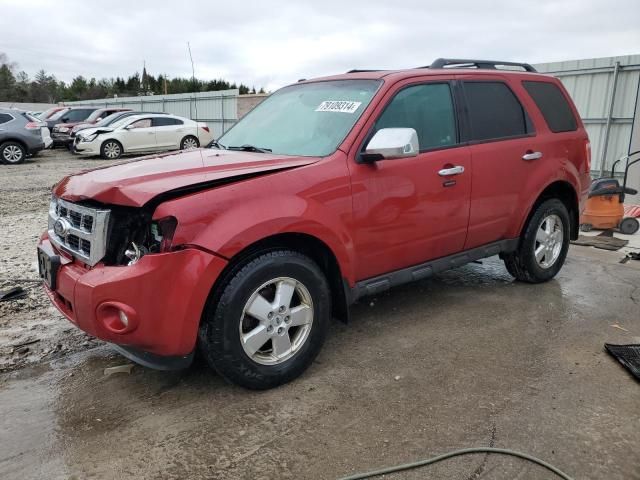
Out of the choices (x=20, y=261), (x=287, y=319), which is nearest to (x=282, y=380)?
(x=287, y=319)

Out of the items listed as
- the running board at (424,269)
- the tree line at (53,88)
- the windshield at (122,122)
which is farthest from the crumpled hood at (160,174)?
the tree line at (53,88)

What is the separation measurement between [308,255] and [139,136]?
15.8 metres

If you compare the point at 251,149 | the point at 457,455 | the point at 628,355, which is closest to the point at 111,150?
the point at 251,149

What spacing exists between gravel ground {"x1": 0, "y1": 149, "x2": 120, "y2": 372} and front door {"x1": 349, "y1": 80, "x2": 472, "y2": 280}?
223cm

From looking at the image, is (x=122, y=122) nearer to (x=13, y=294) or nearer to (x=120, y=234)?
(x=13, y=294)

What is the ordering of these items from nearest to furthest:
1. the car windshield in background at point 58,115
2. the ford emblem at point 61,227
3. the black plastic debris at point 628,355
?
the ford emblem at point 61,227 < the black plastic debris at point 628,355 < the car windshield in background at point 58,115

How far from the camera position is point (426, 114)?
3998 mm

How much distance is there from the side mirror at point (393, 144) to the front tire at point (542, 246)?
2.08m

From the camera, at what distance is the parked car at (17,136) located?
15508 millimetres

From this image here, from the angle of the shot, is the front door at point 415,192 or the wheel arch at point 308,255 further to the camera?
the front door at point 415,192

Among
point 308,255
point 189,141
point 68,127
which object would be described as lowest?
point 308,255

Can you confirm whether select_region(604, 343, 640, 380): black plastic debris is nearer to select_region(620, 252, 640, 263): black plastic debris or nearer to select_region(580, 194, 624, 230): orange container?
select_region(620, 252, 640, 263): black plastic debris

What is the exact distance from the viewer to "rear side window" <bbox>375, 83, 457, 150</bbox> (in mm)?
3777

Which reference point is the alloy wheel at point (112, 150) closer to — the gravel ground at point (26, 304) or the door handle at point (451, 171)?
the gravel ground at point (26, 304)
